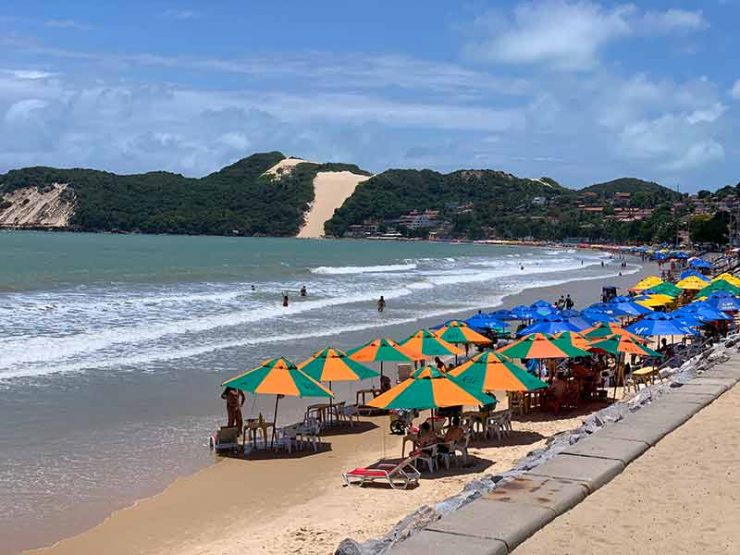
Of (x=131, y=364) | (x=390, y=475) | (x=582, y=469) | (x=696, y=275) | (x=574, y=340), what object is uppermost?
(x=696, y=275)

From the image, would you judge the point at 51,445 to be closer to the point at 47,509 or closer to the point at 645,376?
the point at 47,509

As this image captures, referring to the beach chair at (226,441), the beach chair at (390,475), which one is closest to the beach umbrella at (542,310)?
the beach chair at (226,441)

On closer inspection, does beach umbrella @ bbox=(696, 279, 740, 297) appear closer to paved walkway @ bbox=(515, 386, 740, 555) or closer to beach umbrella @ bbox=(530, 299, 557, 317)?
beach umbrella @ bbox=(530, 299, 557, 317)

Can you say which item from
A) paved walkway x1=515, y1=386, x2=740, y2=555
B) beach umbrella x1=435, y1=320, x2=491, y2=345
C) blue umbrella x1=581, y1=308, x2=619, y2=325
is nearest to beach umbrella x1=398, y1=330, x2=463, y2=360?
beach umbrella x1=435, y1=320, x2=491, y2=345

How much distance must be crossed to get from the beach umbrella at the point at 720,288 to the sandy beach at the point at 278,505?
1731cm

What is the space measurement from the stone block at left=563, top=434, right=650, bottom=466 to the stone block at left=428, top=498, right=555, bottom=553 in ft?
5.93

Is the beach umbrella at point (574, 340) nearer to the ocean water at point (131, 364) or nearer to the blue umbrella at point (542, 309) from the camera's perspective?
the ocean water at point (131, 364)

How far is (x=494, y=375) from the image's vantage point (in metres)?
13.2

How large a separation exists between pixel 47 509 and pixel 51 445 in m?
3.11

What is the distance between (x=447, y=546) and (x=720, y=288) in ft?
87.1

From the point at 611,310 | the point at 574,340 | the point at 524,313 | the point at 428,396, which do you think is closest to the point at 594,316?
the point at 611,310

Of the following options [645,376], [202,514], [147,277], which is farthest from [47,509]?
[147,277]

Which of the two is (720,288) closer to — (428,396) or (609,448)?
(428,396)

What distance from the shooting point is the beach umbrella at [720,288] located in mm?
29058
